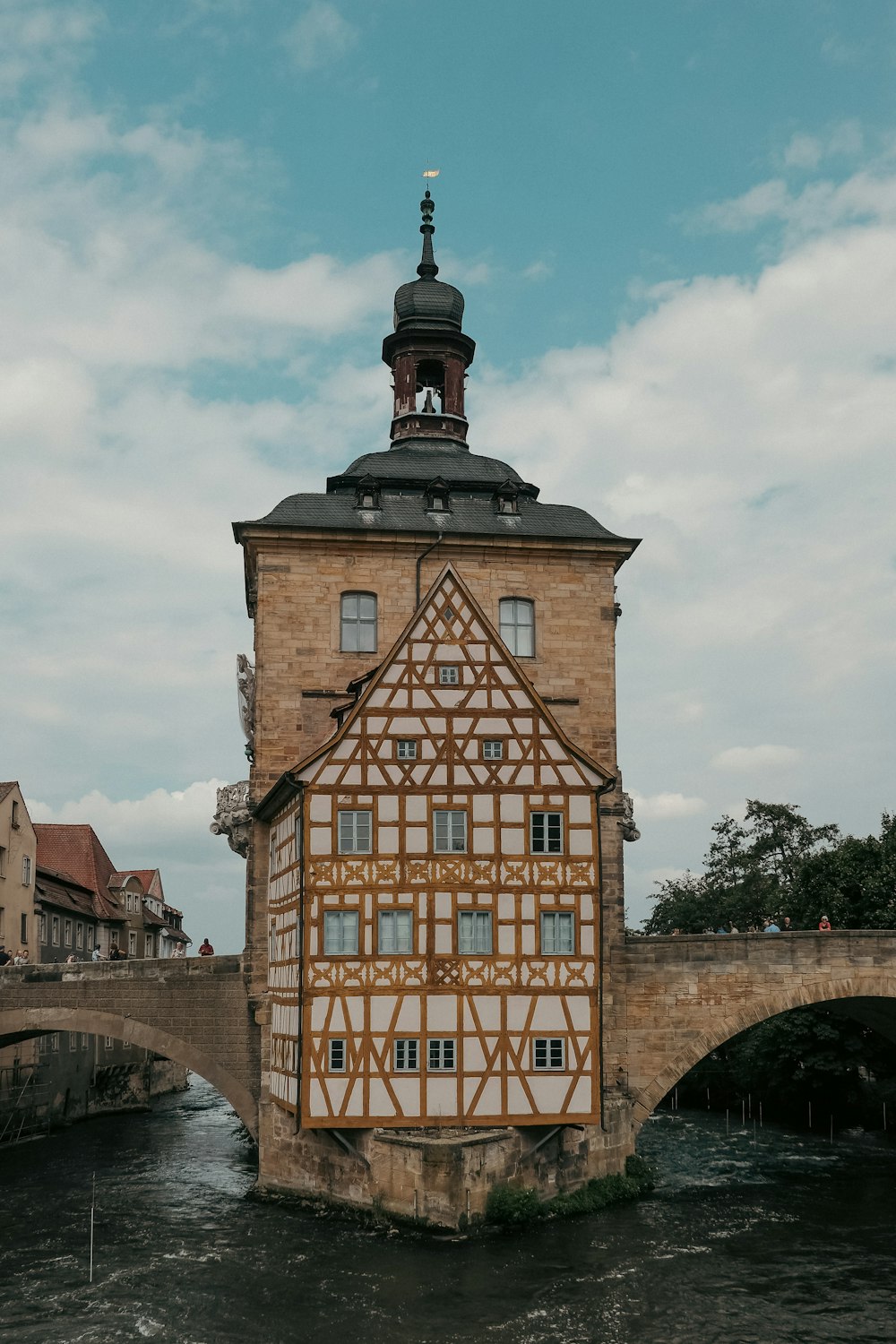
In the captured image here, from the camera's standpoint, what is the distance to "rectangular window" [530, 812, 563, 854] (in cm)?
2756

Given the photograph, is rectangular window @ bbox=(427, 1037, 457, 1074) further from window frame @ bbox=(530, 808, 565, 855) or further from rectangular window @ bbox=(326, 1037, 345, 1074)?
window frame @ bbox=(530, 808, 565, 855)

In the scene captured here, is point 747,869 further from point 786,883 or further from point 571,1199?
point 571,1199

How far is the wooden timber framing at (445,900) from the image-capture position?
26.2 meters

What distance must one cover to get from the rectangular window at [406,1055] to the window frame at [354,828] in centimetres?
370

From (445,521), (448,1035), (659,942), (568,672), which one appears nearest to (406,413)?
(445,521)

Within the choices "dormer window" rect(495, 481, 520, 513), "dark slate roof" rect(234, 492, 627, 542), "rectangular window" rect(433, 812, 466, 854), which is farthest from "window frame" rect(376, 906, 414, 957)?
"dormer window" rect(495, 481, 520, 513)

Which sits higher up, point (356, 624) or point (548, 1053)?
point (356, 624)

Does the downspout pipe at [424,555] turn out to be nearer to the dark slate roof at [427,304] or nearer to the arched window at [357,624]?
the arched window at [357,624]

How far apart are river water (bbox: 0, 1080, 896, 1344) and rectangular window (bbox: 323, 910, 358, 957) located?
510cm

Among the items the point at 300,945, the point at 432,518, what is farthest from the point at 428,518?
the point at 300,945

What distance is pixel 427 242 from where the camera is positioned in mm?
43781

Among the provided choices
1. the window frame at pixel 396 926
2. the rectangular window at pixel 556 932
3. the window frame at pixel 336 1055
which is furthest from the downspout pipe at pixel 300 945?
the rectangular window at pixel 556 932

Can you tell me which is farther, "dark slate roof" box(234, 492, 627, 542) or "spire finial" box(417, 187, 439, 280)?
"spire finial" box(417, 187, 439, 280)

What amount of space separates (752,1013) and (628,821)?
17.1ft
